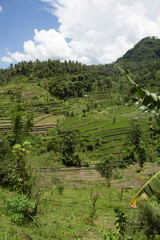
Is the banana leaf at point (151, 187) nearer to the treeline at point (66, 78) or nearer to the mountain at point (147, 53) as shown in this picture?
the treeline at point (66, 78)

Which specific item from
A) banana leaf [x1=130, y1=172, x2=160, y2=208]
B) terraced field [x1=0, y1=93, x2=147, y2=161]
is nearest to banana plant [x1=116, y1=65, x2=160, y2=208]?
banana leaf [x1=130, y1=172, x2=160, y2=208]

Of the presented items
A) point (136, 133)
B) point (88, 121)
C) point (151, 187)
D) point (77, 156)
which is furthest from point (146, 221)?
point (88, 121)

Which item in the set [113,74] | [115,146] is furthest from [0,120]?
[113,74]

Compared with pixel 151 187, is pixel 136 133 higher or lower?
lower

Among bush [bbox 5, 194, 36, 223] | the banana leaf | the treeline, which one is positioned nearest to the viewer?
the banana leaf

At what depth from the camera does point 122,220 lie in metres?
4.15

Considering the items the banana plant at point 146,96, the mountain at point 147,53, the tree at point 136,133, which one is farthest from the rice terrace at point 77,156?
the mountain at point 147,53

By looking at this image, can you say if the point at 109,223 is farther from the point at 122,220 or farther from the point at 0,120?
the point at 0,120

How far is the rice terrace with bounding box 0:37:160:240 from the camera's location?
4.18m

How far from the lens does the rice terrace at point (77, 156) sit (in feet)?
13.7

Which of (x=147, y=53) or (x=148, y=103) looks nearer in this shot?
(x=148, y=103)

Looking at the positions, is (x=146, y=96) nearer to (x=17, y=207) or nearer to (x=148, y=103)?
(x=148, y=103)

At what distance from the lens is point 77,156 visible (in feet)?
82.3

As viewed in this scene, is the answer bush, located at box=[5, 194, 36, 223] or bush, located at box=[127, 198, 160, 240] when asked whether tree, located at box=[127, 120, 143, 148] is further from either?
bush, located at box=[5, 194, 36, 223]
